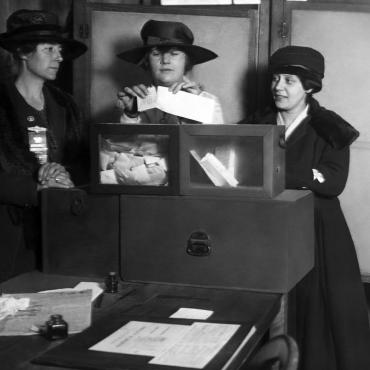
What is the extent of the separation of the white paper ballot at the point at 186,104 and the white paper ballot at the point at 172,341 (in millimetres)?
884

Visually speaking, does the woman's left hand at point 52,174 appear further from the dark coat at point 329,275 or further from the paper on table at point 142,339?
the dark coat at point 329,275

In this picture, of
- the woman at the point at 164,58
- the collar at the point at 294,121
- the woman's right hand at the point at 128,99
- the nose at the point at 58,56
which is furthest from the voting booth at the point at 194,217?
the nose at the point at 58,56

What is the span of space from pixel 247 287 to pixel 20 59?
1580 mm

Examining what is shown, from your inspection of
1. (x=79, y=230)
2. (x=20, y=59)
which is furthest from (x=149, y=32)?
(x=79, y=230)

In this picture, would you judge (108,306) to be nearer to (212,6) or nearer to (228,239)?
(228,239)

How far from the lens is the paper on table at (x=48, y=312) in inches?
62.8

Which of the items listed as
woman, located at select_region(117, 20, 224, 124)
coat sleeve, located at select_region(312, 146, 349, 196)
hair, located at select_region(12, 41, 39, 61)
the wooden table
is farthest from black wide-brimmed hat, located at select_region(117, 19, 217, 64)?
the wooden table

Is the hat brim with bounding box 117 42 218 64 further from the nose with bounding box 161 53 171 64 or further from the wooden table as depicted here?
the wooden table

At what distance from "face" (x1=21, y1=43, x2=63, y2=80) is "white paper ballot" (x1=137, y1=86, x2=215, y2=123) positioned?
0.73 metres

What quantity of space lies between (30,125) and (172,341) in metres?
1.62

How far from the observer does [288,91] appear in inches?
118

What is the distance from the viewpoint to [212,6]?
11.4 ft

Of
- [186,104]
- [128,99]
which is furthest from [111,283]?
[128,99]

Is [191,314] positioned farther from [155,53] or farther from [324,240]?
[155,53]
